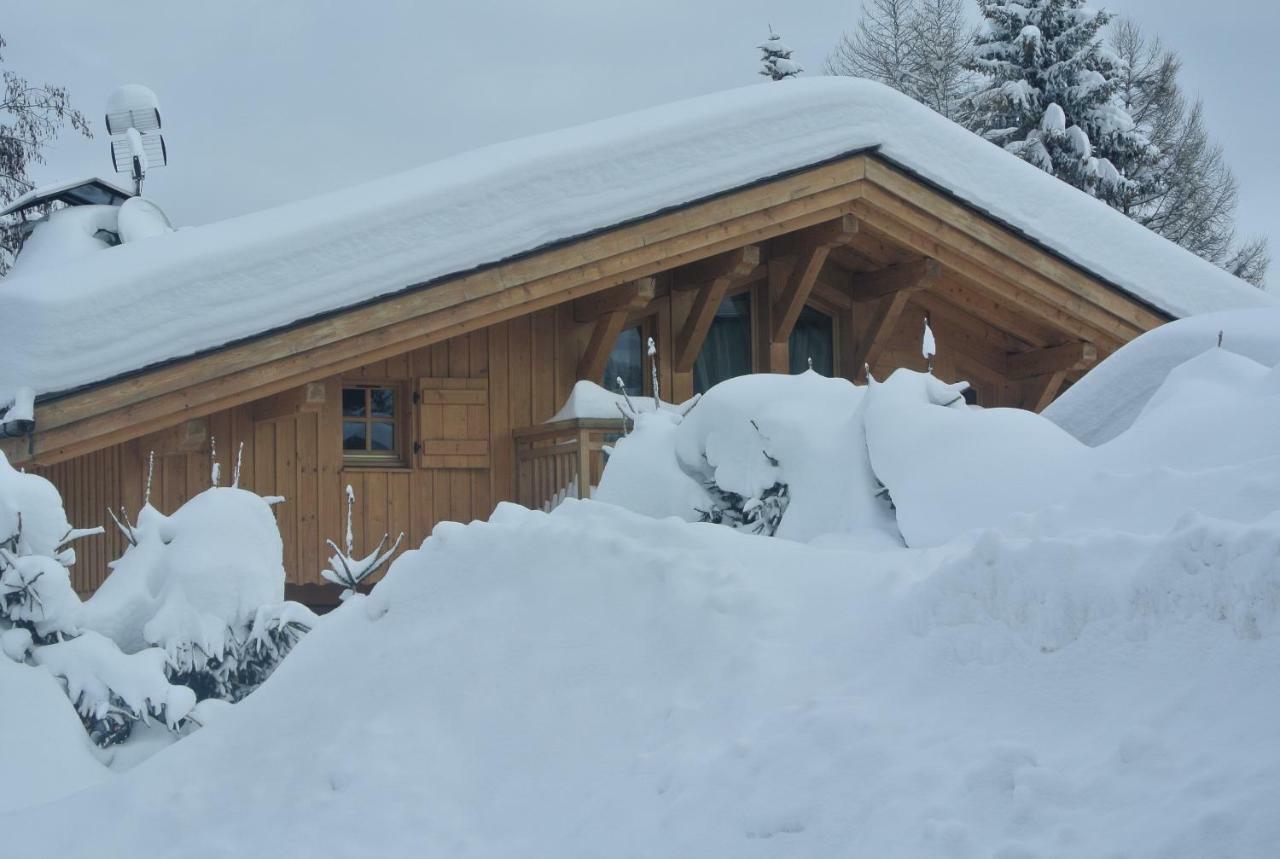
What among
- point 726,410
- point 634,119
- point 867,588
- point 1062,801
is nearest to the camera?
point 1062,801

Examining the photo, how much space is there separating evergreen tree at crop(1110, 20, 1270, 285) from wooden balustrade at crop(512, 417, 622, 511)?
759 inches

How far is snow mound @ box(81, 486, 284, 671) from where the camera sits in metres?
6.75

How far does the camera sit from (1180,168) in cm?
2752

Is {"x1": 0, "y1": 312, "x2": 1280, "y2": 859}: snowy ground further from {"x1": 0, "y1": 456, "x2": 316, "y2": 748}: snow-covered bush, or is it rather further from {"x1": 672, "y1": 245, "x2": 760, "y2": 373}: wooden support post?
{"x1": 672, "y1": 245, "x2": 760, "y2": 373}: wooden support post

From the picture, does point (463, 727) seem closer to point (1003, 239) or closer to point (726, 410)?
point (726, 410)

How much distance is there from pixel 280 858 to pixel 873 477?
9.88 feet

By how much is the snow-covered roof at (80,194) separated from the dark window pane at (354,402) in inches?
198

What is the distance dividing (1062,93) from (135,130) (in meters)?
16.0

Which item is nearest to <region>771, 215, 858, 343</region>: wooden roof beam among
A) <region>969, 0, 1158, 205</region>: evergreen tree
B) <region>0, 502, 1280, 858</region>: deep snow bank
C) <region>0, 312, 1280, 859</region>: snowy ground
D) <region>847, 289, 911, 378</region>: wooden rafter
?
<region>847, 289, 911, 378</region>: wooden rafter

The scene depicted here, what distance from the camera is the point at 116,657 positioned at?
21.4 ft

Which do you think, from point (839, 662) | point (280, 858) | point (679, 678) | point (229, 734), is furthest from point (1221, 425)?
point (229, 734)

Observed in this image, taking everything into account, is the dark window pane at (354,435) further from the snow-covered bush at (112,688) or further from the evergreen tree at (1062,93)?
the evergreen tree at (1062,93)

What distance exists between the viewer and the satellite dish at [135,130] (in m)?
13.4

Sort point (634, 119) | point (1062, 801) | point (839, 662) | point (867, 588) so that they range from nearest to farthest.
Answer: point (1062, 801) → point (839, 662) → point (867, 588) → point (634, 119)
